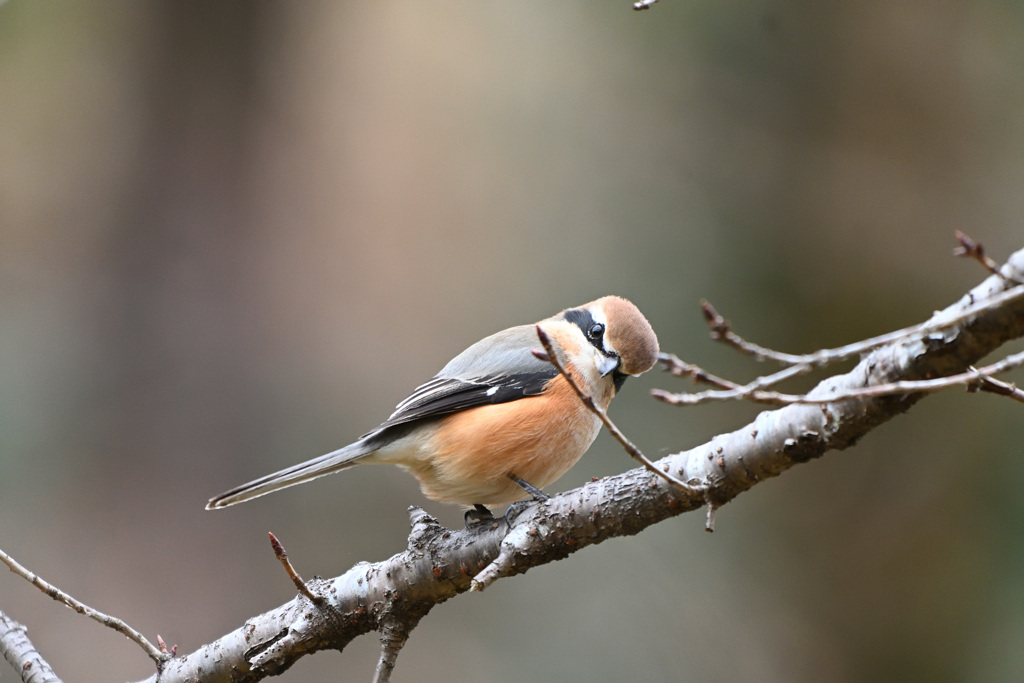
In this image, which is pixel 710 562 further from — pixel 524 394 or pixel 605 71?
pixel 605 71

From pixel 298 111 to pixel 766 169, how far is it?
4058 mm

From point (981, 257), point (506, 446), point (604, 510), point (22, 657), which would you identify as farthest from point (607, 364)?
point (22, 657)

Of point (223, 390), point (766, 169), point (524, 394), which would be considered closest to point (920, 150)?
point (766, 169)

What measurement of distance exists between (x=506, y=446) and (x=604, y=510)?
3.10 feet

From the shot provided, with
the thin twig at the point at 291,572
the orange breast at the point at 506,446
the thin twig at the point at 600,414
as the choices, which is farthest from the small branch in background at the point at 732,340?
the orange breast at the point at 506,446

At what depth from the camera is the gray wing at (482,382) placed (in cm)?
333

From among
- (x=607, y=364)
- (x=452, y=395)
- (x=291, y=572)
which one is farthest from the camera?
(x=607, y=364)

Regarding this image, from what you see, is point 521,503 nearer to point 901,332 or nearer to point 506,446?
point 506,446

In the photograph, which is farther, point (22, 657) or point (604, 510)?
point (22, 657)

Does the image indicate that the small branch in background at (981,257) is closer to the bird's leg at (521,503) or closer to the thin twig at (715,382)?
the thin twig at (715,382)

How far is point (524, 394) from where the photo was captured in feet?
10.9

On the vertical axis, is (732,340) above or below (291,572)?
above

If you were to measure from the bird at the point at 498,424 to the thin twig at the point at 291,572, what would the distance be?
0.64m

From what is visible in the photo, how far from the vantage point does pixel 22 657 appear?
8.56 ft
